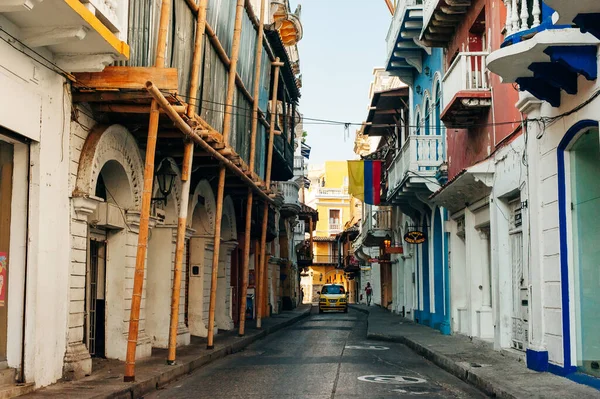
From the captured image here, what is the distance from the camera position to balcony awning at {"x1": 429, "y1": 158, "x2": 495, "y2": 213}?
52.0 feet

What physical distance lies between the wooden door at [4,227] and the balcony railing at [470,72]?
31.5 feet

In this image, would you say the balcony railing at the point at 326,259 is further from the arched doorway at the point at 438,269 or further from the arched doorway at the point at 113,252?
the arched doorway at the point at 113,252

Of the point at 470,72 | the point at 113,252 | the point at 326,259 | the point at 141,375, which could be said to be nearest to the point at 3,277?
the point at 141,375

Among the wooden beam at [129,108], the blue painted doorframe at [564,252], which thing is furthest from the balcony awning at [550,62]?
the wooden beam at [129,108]

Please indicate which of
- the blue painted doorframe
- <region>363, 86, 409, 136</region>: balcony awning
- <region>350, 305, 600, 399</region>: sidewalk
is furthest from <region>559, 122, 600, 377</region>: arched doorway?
<region>363, 86, 409, 136</region>: balcony awning

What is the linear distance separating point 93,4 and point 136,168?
4.71 m

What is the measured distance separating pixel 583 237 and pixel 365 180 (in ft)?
53.1

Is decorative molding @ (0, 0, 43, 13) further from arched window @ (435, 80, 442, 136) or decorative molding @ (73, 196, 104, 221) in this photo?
arched window @ (435, 80, 442, 136)

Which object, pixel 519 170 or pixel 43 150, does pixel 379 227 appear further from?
pixel 43 150

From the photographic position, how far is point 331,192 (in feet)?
284

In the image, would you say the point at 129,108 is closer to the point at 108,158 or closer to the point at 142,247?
the point at 108,158

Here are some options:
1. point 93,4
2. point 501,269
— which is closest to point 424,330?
point 501,269

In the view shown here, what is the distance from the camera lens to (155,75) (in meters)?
11.2

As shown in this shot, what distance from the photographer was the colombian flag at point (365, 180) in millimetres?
27094
